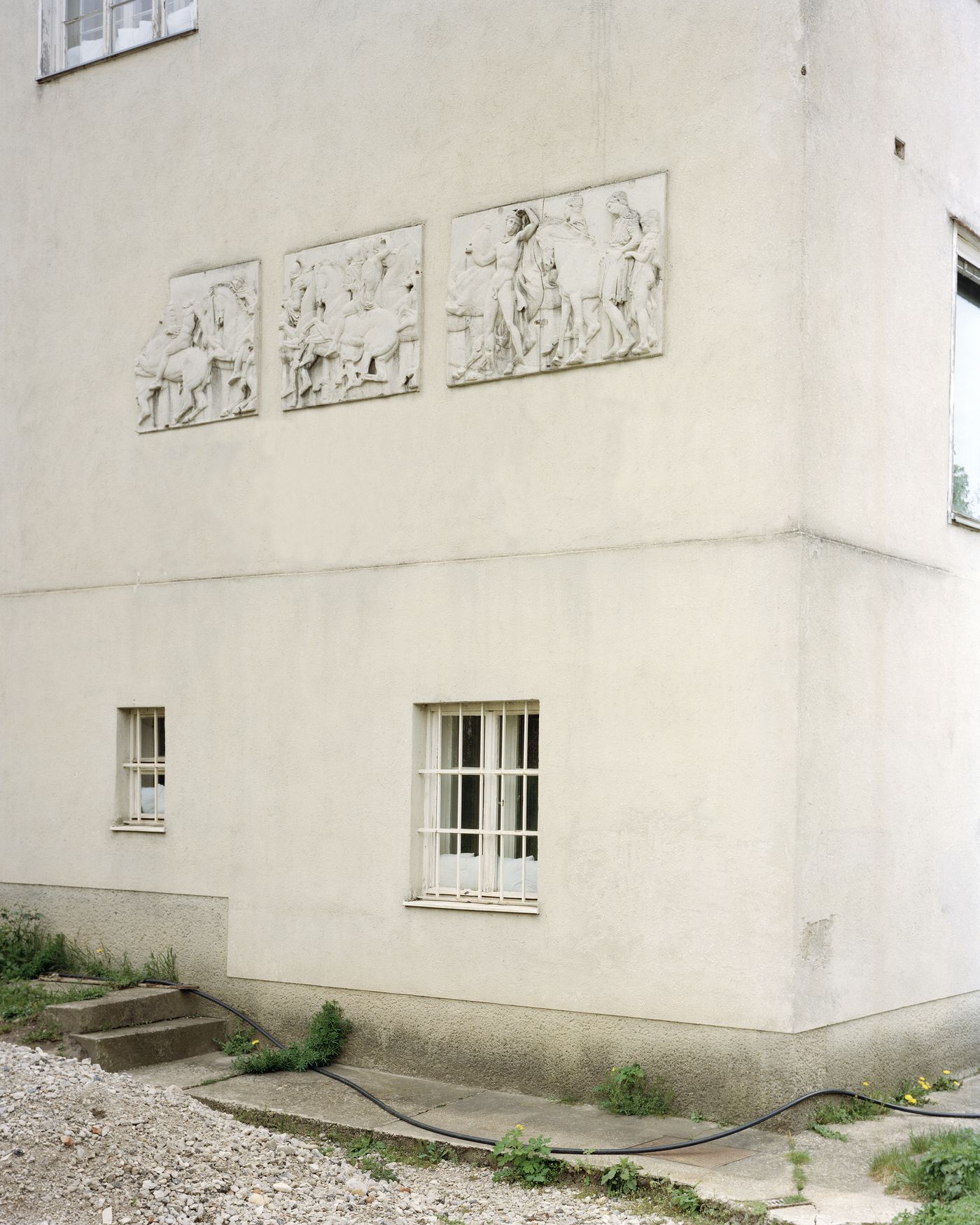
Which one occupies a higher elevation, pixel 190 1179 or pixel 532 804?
pixel 532 804

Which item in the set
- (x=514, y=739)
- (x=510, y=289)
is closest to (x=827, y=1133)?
(x=514, y=739)

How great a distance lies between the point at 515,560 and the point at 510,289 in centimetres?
189

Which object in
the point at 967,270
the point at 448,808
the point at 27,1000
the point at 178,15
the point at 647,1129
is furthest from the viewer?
the point at 178,15

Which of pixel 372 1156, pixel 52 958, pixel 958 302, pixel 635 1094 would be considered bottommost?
pixel 372 1156

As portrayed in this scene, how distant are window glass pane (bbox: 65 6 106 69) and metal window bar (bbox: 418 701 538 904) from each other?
6.99 metres

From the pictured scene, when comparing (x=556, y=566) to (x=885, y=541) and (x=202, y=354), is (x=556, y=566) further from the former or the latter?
(x=202, y=354)

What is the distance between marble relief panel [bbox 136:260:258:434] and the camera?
1147 cm

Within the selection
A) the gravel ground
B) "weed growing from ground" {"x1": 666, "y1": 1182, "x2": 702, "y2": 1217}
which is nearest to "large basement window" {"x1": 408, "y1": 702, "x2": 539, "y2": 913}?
the gravel ground

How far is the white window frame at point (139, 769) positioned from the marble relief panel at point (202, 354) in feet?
7.86

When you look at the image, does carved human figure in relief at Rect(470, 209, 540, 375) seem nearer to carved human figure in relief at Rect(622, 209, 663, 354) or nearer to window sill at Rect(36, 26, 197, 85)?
carved human figure in relief at Rect(622, 209, 663, 354)

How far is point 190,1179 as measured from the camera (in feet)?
24.6

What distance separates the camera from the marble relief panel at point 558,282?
945cm

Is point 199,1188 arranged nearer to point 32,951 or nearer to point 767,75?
point 32,951

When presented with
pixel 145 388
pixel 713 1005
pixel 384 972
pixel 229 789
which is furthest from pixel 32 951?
pixel 713 1005
